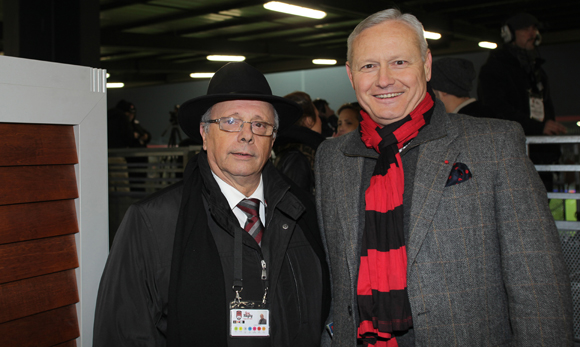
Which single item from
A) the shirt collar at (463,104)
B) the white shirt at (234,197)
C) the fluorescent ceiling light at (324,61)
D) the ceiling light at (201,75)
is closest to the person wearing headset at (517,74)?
the shirt collar at (463,104)

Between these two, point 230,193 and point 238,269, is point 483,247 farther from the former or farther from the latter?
point 230,193

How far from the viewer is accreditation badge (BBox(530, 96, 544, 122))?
3562 mm

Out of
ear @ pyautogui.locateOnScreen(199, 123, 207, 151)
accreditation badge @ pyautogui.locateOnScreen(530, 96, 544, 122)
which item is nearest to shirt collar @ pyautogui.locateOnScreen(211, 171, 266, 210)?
ear @ pyautogui.locateOnScreen(199, 123, 207, 151)

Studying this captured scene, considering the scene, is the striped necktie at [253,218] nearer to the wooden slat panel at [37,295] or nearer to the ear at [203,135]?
the ear at [203,135]

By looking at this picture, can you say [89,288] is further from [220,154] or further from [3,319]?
[220,154]

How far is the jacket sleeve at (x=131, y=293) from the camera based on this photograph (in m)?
1.65

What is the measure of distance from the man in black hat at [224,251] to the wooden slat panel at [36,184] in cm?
25

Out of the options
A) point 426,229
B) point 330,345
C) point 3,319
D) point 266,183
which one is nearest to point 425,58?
point 426,229

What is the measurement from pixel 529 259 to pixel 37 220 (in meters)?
1.63

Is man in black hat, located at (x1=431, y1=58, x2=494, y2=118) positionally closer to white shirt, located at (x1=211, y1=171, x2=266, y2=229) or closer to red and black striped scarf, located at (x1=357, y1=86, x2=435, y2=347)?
red and black striped scarf, located at (x1=357, y1=86, x2=435, y2=347)

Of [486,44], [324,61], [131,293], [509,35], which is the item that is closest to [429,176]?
[131,293]

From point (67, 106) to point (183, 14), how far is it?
30.5 feet

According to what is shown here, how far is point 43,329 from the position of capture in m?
1.58

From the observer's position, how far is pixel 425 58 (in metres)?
1.73
